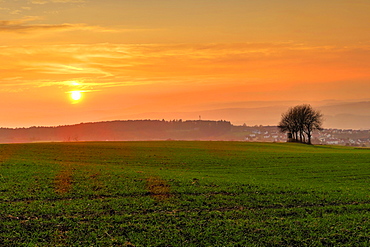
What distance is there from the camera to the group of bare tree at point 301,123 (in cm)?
15562

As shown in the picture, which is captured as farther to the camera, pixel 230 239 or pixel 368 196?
pixel 368 196

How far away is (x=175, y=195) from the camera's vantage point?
3109 cm

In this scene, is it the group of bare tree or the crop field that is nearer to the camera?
the crop field

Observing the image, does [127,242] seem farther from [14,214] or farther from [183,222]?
[14,214]

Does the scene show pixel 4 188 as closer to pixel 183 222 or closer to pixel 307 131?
pixel 183 222

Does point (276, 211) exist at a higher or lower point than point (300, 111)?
lower

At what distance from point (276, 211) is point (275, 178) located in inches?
726

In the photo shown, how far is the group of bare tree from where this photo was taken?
156 metres

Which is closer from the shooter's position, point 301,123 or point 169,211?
point 169,211

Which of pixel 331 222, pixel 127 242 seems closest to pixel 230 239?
pixel 127 242

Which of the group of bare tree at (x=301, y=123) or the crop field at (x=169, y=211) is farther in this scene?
the group of bare tree at (x=301, y=123)

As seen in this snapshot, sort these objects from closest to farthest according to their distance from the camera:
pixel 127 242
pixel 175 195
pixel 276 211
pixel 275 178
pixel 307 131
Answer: pixel 127 242
pixel 276 211
pixel 175 195
pixel 275 178
pixel 307 131

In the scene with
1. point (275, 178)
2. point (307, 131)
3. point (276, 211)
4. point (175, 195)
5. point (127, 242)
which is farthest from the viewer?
point (307, 131)

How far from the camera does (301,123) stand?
156 meters
